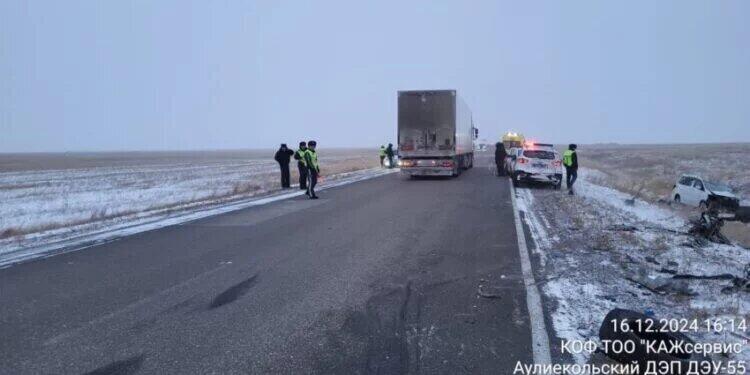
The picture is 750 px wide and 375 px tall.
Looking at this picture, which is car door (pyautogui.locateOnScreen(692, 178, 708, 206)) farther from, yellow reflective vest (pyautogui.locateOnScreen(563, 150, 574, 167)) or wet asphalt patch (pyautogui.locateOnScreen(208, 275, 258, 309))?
wet asphalt patch (pyautogui.locateOnScreen(208, 275, 258, 309))

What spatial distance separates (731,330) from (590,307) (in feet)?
4.03

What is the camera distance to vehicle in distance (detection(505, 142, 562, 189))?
20.1 metres

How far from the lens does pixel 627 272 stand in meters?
6.97

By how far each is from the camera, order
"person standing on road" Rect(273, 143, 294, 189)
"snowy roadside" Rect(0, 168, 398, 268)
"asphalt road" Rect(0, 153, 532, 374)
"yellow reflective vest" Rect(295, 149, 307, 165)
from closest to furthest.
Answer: "asphalt road" Rect(0, 153, 532, 374) < "snowy roadside" Rect(0, 168, 398, 268) < "yellow reflective vest" Rect(295, 149, 307, 165) < "person standing on road" Rect(273, 143, 294, 189)

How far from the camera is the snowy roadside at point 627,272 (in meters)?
5.19

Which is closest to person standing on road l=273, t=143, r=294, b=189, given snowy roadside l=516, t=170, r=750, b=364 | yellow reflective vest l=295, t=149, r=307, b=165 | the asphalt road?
yellow reflective vest l=295, t=149, r=307, b=165

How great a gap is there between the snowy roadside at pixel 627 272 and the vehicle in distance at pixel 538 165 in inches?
302

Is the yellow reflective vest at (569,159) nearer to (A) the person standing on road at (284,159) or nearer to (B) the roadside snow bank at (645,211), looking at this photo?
(B) the roadside snow bank at (645,211)

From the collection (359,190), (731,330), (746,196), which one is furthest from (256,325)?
(746,196)

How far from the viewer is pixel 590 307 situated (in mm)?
5496

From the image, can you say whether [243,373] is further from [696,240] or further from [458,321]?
[696,240]

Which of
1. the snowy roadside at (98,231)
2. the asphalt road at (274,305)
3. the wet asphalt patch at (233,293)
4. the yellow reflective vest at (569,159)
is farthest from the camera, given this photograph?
the yellow reflective vest at (569,159)

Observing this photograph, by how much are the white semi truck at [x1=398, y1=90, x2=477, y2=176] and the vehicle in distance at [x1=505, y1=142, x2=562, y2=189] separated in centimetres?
367

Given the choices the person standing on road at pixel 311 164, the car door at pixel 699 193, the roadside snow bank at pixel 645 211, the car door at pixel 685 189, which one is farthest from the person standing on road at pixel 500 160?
the person standing on road at pixel 311 164
